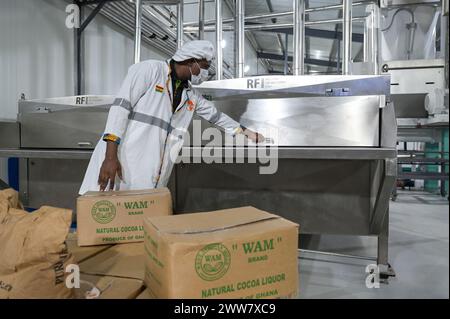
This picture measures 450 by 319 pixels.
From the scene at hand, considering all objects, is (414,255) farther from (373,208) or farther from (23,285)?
(23,285)

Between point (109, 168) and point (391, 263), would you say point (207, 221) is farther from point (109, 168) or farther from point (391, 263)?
point (391, 263)

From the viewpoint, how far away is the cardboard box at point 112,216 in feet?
3.29

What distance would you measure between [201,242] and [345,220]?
1.34 metres

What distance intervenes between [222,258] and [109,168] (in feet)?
2.80

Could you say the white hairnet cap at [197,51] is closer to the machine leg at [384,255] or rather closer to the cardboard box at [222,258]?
the cardboard box at [222,258]

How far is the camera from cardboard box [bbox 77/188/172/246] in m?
1.00

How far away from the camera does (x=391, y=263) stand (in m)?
1.90

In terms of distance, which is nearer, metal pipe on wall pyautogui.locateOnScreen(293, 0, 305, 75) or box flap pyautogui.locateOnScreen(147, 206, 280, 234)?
box flap pyautogui.locateOnScreen(147, 206, 280, 234)

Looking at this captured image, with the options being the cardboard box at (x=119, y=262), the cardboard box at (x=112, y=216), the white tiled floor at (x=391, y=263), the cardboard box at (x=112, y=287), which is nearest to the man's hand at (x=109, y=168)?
the cardboard box at (x=112, y=216)

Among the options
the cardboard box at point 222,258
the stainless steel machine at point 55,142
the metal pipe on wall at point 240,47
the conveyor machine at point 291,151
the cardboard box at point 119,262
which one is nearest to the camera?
the cardboard box at point 222,258

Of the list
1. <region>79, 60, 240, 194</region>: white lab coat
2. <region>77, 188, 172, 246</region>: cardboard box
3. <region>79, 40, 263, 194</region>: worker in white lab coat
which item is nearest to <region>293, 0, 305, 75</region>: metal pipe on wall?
<region>79, 40, 263, 194</region>: worker in white lab coat

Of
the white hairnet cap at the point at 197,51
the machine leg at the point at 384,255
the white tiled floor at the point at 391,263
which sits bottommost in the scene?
the white tiled floor at the point at 391,263

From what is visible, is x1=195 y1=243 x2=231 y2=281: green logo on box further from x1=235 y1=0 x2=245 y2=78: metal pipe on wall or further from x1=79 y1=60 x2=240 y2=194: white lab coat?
x1=235 y1=0 x2=245 y2=78: metal pipe on wall

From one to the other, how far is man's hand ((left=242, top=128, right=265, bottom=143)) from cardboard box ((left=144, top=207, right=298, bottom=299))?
3.21 ft
